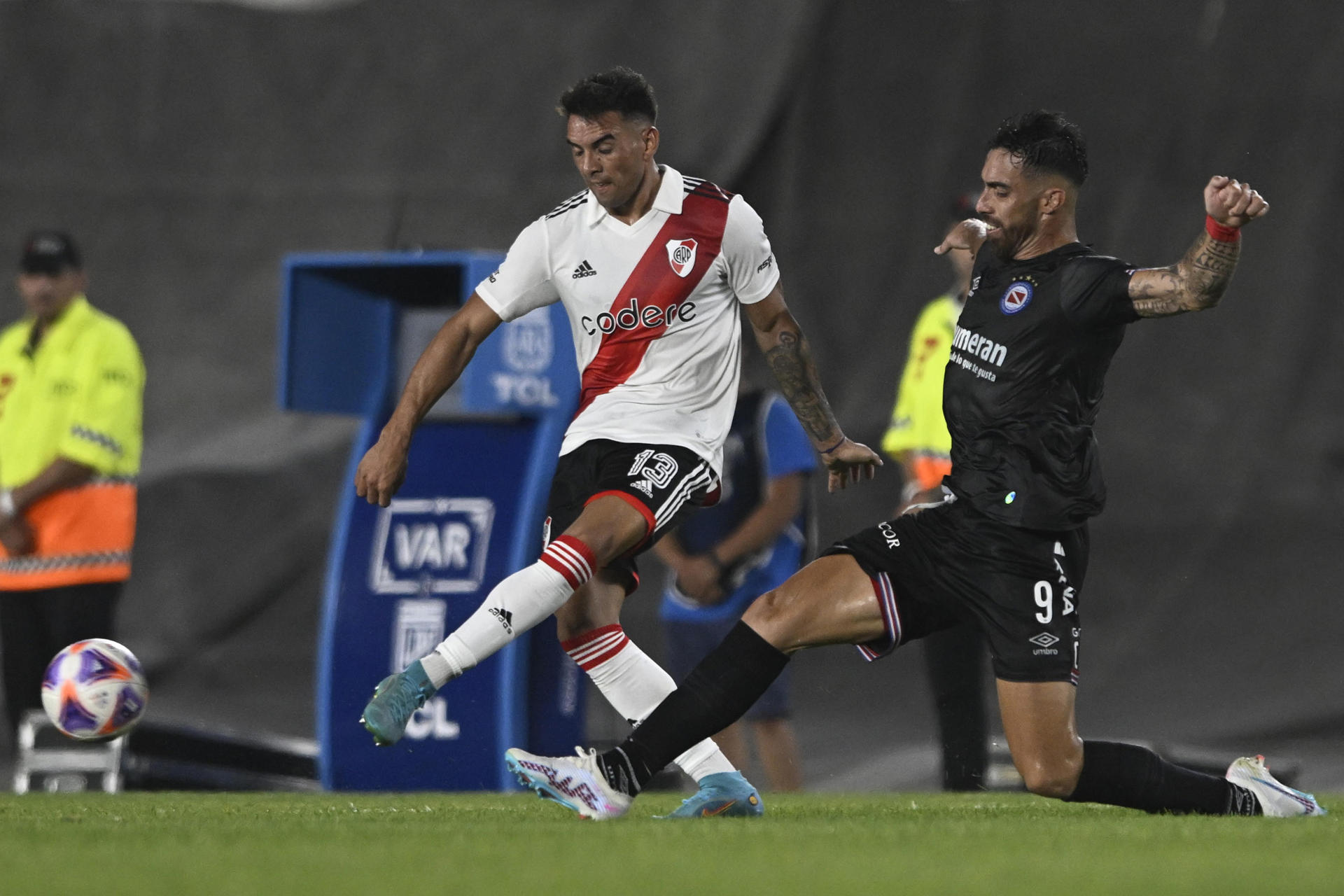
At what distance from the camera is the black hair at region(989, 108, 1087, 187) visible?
4887 mm

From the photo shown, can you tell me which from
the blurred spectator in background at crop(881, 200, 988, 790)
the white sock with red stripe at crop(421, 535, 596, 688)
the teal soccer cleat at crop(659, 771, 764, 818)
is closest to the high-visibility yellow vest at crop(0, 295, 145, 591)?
the blurred spectator in background at crop(881, 200, 988, 790)

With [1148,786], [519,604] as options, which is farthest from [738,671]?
[1148,786]

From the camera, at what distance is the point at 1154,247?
856 cm

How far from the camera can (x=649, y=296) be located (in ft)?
17.7

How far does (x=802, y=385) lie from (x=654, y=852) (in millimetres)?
1884

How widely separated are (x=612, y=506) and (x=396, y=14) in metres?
5.27

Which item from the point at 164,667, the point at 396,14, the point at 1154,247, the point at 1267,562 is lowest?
the point at 164,667

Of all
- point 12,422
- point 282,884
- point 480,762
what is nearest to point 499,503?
point 480,762

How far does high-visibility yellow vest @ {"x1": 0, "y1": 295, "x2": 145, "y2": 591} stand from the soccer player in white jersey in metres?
2.74

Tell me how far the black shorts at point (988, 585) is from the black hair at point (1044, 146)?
87 centimetres

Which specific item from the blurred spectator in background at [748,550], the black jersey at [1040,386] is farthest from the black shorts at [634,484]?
the blurred spectator in background at [748,550]

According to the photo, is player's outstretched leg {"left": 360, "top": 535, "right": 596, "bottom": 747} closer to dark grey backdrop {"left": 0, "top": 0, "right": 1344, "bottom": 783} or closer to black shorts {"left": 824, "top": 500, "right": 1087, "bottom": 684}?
black shorts {"left": 824, "top": 500, "right": 1087, "bottom": 684}

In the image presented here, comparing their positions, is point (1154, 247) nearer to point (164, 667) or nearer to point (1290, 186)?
point (1290, 186)

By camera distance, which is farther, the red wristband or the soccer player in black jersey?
the soccer player in black jersey
